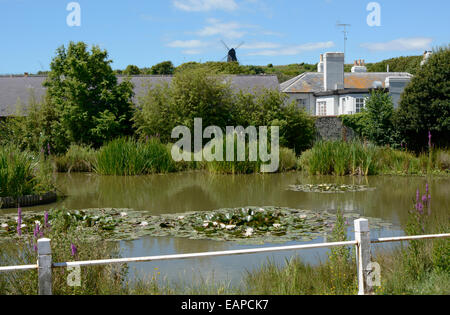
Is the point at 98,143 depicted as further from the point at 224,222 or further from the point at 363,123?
the point at 224,222

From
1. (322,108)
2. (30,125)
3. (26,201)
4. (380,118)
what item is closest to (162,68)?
(322,108)

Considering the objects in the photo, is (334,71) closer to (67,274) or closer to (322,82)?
(322,82)

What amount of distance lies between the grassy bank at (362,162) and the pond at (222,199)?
0.75 meters

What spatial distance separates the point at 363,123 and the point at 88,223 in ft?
53.2

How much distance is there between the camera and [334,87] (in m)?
31.1

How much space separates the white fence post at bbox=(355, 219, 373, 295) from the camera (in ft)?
14.6

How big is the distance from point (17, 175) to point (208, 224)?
5.36 meters

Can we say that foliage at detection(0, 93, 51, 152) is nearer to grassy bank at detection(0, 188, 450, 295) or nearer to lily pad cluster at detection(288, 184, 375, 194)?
lily pad cluster at detection(288, 184, 375, 194)

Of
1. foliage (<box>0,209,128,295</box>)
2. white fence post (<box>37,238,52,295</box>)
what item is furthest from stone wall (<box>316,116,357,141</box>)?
white fence post (<box>37,238,52,295</box>)

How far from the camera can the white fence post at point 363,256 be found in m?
4.46

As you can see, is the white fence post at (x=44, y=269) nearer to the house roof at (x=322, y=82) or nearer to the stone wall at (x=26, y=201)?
the stone wall at (x=26, y=201)

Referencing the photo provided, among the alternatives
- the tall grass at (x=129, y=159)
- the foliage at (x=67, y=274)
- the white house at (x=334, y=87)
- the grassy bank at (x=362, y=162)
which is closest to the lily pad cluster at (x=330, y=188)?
the grassy bank at (x=362, y=162)

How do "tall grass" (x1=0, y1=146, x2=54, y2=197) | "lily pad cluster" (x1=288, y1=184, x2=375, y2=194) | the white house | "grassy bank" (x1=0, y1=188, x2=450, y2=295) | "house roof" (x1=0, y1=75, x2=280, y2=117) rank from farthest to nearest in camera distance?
the white house → "house roof" (x1=0, y1=75, x2=280, y2=117) → "lily pad cluster" (x1=288, y1=184, x2=375, y2=194) → "tall grass" (x1=0, y1=146, x2=54, y2=197) → "grassy bank" (x1=0, y1=188, x2=450, y2=295)

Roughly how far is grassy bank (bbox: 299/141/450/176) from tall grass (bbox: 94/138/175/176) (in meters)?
5.65
